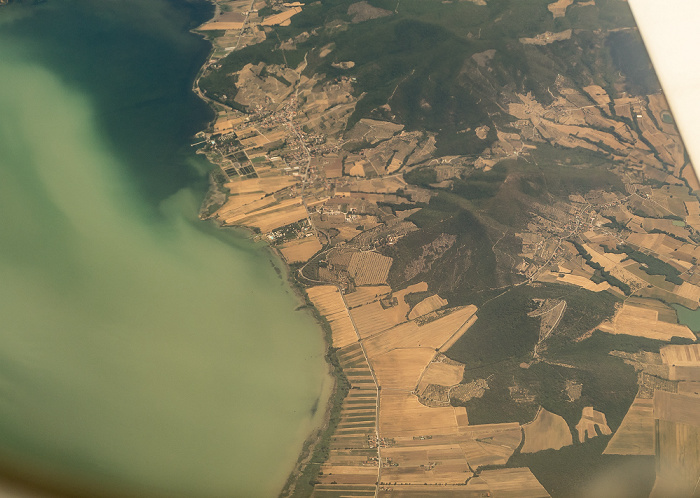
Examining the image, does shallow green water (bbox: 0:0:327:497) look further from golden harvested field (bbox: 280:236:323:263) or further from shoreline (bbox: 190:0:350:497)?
golden harvested field (bbox: 280:236:323:263)

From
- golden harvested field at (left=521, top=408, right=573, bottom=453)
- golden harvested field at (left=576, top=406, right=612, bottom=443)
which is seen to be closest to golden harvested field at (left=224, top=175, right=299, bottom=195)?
golden harvested field at (left=521, top=408, right=573, bottom=453)

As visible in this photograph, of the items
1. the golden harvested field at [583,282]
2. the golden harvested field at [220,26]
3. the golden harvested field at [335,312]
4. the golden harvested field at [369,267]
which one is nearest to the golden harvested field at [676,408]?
the golden harvested field at [583,282]

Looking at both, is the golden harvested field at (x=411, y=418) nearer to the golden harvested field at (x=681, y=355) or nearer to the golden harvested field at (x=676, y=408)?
the golden harvested field at (x=676, y=408)

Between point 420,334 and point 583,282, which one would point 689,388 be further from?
point 420,334

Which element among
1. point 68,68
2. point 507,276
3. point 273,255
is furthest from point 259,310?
point 68,68

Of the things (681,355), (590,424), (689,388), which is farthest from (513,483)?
(681,355)

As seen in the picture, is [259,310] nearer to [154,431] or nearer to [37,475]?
[154,431]
